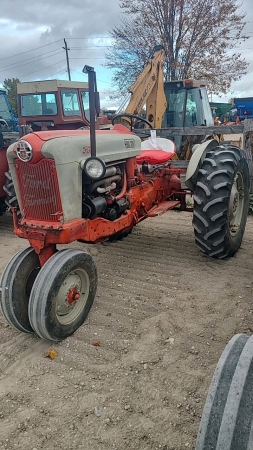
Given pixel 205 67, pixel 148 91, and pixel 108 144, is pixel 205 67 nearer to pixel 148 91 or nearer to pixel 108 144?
pixel 148 91

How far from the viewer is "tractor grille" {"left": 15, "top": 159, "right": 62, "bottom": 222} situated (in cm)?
309

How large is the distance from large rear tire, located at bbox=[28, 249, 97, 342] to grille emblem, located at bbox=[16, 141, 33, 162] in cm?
76

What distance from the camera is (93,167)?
129 inches

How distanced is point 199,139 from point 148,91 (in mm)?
2004

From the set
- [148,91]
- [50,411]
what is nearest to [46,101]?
[148,91]

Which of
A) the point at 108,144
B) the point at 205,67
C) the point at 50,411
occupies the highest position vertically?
the point at 205,67

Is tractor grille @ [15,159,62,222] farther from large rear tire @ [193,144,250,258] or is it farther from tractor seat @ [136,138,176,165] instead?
tractor seat @ [136,138,176,165]

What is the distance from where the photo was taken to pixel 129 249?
16.4ft

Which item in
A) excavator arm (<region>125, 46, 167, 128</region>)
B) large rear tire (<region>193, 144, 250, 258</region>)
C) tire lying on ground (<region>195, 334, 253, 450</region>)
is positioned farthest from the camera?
excavator arm (<region>125, 46, 167, 128</region>)

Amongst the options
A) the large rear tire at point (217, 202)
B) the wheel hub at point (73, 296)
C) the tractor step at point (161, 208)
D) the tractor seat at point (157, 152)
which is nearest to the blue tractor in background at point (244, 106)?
the tractor seat at point (157, 152)

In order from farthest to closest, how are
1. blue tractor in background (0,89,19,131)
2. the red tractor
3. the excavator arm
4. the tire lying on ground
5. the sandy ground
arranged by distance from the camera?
blue tractor in background (0,89,19,131), the excavator arm, the red tractor, the sandy ground, the tire lying on ground

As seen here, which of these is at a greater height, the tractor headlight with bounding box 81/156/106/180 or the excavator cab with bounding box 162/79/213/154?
the excavator cab with bounding box 162/79/213/154

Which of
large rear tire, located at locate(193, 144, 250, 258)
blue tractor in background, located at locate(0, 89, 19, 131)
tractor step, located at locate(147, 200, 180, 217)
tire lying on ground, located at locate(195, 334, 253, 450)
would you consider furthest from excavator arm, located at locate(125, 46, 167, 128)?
tire lying on ground, located at locate(195, 334, 253, 450)

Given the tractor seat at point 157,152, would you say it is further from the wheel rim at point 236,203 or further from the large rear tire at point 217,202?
the wheel rim at point 236,203
